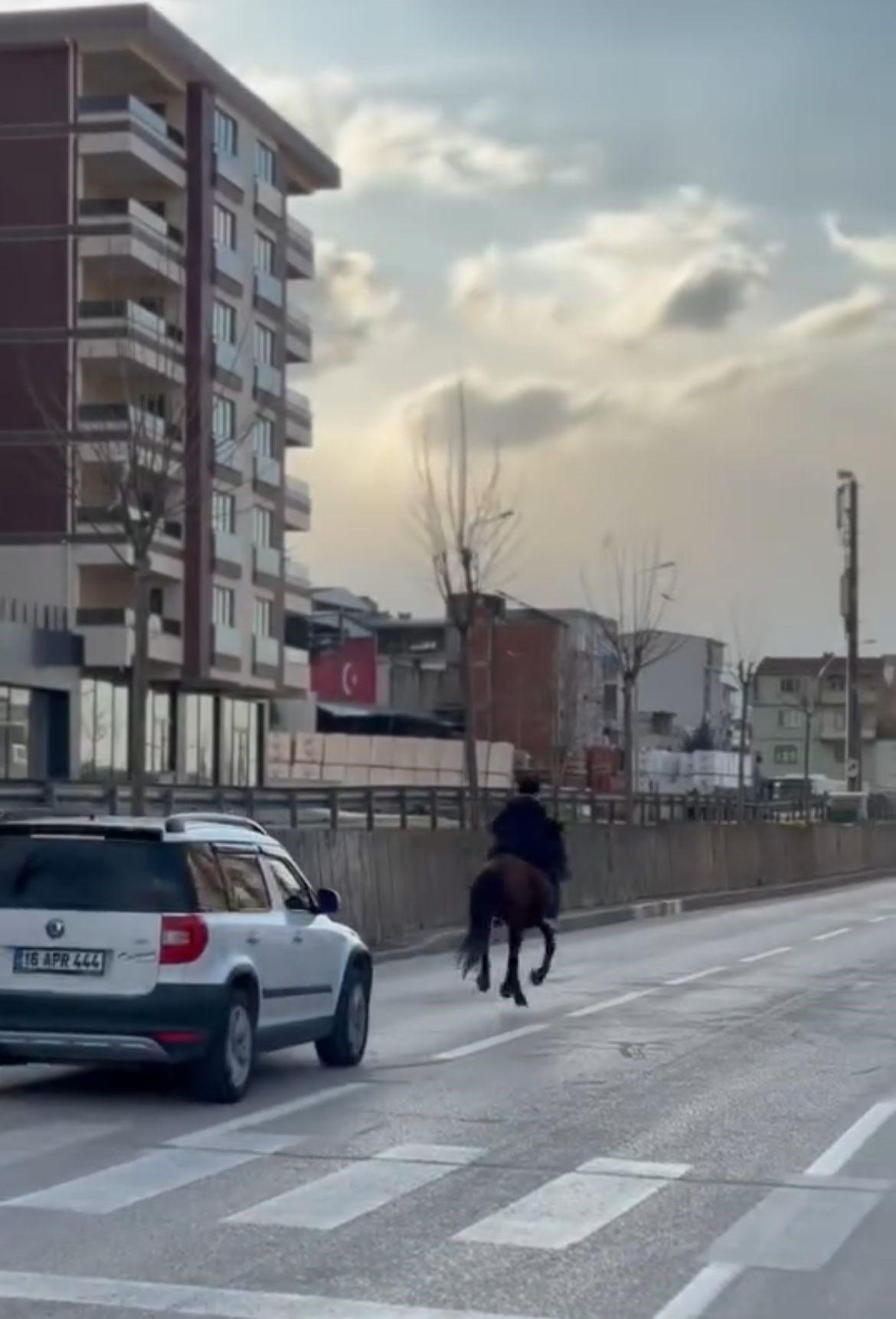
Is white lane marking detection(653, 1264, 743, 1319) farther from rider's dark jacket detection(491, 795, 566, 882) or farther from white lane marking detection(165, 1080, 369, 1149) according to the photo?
rider's dark jacket detection(491, 795, 566, 882)

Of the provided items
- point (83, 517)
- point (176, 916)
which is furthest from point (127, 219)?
point (176, 916)

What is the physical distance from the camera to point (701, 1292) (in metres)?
8.55

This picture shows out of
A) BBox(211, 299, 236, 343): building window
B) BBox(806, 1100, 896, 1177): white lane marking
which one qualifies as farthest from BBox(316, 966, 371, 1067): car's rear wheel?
BBox(211, 299, 236, 343): building window

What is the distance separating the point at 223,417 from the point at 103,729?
10.5 meters

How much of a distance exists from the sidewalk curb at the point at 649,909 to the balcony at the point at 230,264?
26774mm

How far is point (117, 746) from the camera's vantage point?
67500 millimetres

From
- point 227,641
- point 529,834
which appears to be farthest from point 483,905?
point 227,641

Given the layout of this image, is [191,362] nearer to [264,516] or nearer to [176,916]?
[264,516]

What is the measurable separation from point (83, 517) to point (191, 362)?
7946 mm

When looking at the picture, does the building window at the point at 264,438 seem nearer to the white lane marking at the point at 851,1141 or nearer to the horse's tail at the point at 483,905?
the horse's tail at the point at 483,905

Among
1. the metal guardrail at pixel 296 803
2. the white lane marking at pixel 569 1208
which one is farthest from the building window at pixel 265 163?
the white lane marking at pixel 569 1208

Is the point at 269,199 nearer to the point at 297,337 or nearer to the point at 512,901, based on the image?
the point at 297,337

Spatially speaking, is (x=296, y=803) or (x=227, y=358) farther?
(x=227, y=358)

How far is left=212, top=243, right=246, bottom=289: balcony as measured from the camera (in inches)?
2771
